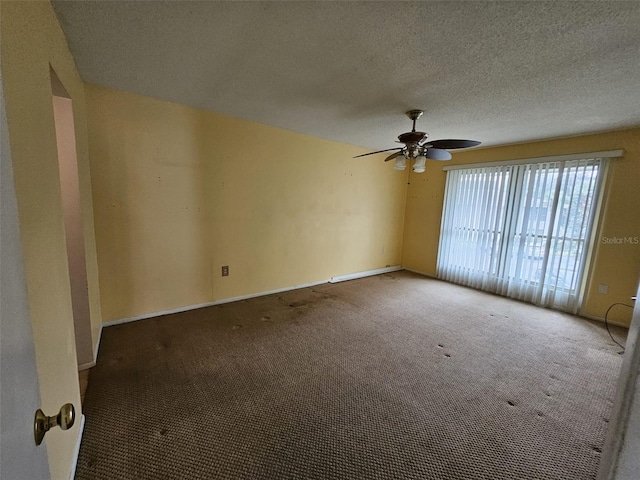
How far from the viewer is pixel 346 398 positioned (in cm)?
185

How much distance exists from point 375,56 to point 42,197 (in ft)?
6.43

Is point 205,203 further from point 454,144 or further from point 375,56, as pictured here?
point 454,144

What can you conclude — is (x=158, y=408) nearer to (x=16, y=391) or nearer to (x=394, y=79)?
(x=16, y=391)

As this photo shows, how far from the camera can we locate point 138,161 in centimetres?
268

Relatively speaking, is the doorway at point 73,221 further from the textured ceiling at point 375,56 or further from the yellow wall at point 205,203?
the yellow wall at point 205,203

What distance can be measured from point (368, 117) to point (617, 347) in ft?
11.3

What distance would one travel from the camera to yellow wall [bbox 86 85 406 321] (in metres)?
2.60

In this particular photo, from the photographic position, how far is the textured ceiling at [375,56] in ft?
4.64

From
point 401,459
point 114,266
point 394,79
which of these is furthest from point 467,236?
point 114,266

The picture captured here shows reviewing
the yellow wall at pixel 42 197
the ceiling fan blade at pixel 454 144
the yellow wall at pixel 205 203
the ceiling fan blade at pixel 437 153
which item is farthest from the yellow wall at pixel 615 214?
the yellow wall at pixel 42 197

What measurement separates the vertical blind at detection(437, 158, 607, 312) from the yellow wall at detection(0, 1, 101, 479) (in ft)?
15.8

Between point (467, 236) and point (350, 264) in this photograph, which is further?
point (350, 264)

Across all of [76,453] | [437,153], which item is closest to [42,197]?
[76,453]

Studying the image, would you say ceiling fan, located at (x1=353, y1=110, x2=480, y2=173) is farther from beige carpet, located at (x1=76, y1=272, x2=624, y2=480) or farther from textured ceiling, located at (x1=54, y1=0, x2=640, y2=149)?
beige carpet, located at (x1=76, y1=272, x2=624, y2=480)
